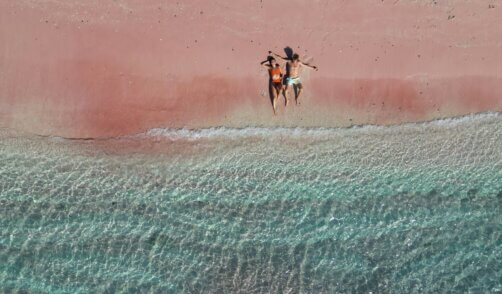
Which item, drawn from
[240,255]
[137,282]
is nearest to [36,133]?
[137,282]

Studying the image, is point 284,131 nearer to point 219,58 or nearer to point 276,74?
point 276,74

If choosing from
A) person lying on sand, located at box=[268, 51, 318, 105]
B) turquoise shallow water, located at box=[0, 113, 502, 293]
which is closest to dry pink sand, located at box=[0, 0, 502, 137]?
person lying on sand, located at box=[268, 51, 318, 105]

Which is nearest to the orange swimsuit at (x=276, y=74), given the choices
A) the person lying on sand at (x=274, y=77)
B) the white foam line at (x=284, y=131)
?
the person lying on sand at (x=274, y=77)

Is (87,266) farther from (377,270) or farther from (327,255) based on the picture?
(377,270)

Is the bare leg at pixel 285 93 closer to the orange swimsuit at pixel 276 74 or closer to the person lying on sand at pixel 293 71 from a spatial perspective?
the person lying on sand at pixel 293 71

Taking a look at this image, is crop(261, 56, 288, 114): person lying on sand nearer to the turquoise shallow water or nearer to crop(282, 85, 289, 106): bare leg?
crop(282, 85, 289, 106): bare leg

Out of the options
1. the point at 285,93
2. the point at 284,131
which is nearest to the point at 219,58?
the point at 285,93
